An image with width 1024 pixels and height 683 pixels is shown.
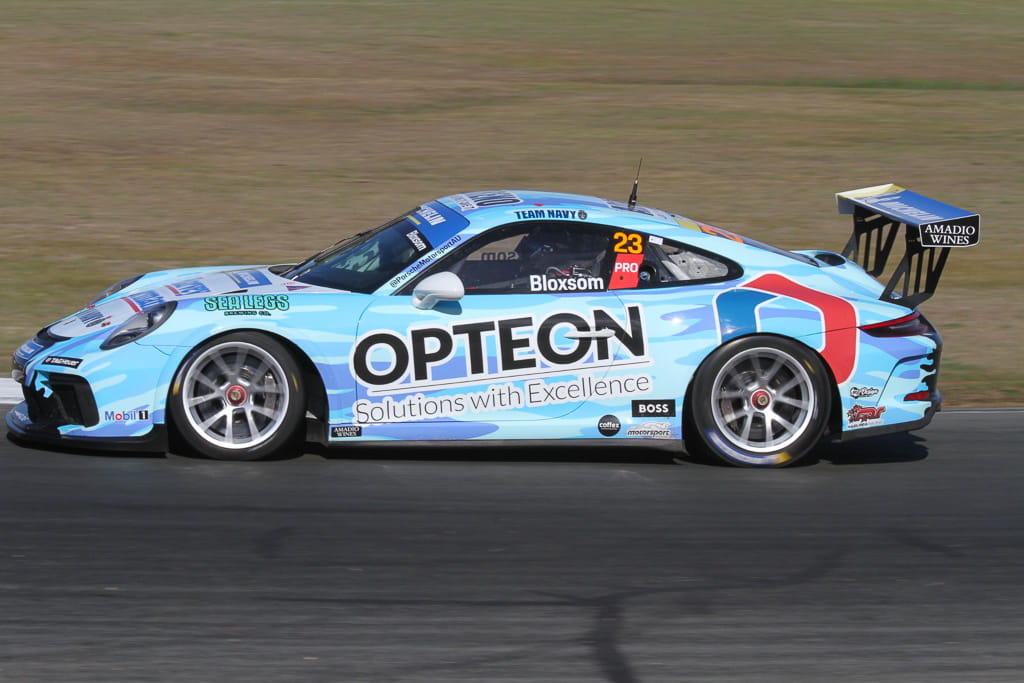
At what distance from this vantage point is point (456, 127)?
19203 millimetres

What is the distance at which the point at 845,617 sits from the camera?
5.12 m

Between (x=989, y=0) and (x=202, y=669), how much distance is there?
128 ft

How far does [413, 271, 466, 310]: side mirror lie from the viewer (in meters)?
6.56

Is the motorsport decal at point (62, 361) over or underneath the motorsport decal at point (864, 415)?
over

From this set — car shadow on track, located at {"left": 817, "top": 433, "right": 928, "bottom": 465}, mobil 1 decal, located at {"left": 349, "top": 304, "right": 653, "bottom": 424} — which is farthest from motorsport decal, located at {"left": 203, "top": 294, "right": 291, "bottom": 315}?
car shadow on track, located at {"left": 817, "top": 433, "right": 928, "bottom": 465}

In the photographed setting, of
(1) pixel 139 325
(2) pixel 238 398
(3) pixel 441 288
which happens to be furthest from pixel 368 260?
(1) pixel 139 325

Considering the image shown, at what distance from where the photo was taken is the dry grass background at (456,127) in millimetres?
13016

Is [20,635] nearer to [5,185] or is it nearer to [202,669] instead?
[202,669]

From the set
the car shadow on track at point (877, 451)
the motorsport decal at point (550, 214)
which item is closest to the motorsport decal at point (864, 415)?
the car shadow on track at point (877, 451)

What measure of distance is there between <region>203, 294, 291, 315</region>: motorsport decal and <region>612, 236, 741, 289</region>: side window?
5.73 feet

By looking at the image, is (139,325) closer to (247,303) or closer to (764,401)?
(247,303)

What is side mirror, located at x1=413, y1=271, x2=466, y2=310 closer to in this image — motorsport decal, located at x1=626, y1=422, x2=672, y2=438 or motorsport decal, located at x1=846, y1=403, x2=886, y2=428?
motorsport decal, located at x1=626, y1=422, x2=672, y2=438

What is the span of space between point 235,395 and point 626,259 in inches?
84.6

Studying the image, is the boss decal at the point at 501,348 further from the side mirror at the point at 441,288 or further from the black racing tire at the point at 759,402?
the black racing tire at the point at 759,402
